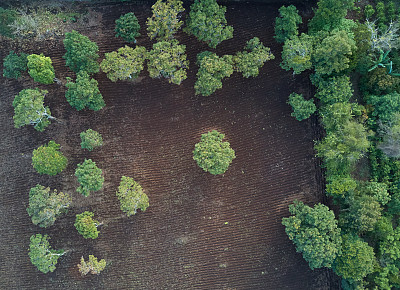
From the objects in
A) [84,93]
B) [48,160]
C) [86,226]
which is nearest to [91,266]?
[86,226]

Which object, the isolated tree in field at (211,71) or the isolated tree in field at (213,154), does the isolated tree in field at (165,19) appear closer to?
the isolated tree in field at (211,71)

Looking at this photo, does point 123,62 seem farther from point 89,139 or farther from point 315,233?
point 315,233

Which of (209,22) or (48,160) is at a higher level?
(209,22)

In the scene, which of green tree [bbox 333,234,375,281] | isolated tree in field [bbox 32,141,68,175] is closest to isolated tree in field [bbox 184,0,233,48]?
isolated tree in field [bbox 32,141,68,175]

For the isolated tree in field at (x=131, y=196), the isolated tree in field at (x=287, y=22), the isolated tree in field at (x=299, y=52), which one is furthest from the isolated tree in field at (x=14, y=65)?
the isolated tree in field at (x=299, y=52)

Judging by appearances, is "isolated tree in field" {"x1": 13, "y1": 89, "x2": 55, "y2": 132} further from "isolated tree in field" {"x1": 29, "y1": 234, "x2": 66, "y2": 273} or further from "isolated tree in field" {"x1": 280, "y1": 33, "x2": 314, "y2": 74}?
"isolated tree in field" {"x1": 280, "y1": 33, "x2": 314, "y2": 74}

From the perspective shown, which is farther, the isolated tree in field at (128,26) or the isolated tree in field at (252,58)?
the isolated tree in field at (128,26)
